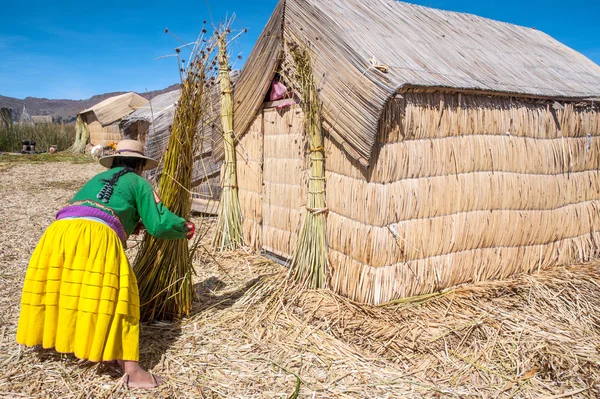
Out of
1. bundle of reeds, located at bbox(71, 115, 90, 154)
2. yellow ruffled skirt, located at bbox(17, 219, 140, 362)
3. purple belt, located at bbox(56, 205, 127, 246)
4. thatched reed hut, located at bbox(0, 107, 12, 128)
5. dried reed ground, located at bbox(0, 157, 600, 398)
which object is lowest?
dried reed ground, located at bbox(0, 157, 600, 398)

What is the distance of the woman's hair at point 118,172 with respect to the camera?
276 centimetres

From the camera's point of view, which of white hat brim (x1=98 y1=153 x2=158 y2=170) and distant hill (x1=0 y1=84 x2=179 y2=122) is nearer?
white hat brim (x1=98 y1=153 x2=158 y2=170)

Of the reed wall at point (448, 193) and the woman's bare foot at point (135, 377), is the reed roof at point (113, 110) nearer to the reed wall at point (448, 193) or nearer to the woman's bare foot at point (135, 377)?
Answer: the reed wall at point (448, 193)

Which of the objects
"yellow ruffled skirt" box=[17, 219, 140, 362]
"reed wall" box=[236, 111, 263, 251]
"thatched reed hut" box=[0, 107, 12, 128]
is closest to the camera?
"yellow ruffled skirt" box=[17, 219, 140, 362]

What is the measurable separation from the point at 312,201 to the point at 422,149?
1.00 m

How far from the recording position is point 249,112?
5242 mm

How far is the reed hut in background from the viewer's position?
140 inches

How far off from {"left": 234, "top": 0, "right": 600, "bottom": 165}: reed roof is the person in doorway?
1803mm

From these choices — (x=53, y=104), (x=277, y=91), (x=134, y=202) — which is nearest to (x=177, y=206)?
(x=134, y=202)

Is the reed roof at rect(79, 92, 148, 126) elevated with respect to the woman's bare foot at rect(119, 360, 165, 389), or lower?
elevated

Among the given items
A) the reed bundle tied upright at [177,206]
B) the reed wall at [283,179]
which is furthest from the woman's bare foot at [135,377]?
the reed wall at [283,179]

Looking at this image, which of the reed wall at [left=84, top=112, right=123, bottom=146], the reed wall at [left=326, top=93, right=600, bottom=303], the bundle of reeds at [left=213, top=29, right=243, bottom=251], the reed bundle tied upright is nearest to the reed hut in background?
the reed wall at [left=326, top=93, right=600, bottom=303]

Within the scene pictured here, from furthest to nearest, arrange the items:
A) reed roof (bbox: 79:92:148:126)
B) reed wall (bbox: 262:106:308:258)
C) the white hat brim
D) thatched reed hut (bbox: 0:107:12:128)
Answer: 1. thatched reed hut (bbox: 0:107:12:128)
2. reed roof (bbox: 79:92:148:126)
3. reed wall (bbox: 262:106:308:258)
4. the white hat brim

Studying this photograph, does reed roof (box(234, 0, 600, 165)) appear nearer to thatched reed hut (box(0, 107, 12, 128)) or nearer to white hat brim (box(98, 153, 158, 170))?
white hat brim (box(98, 153, 158, 170))
